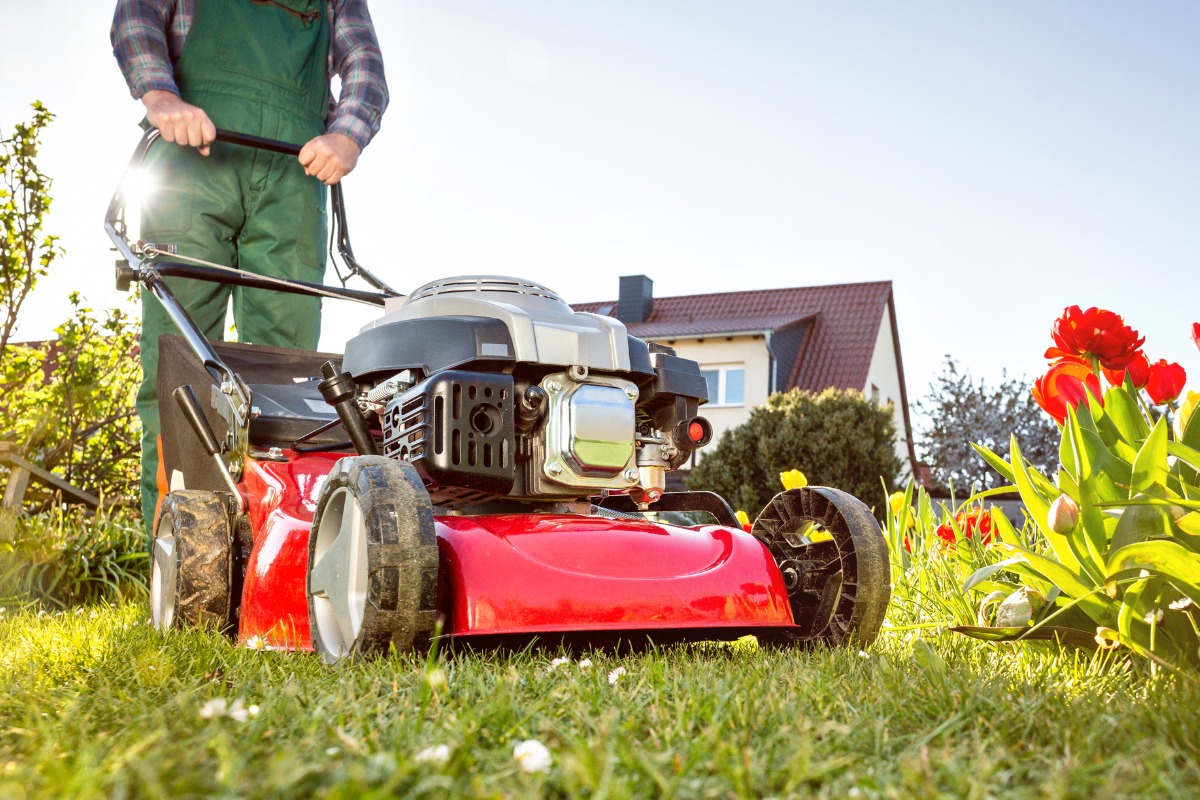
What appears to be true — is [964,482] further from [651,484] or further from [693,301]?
[651,484]

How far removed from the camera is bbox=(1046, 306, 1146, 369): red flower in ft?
7.60

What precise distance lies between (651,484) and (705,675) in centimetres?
67

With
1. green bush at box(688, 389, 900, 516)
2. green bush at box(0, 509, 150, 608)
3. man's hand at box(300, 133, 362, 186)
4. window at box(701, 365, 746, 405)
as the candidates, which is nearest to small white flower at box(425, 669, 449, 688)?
man's hand at box(300, 133, 362, 186)

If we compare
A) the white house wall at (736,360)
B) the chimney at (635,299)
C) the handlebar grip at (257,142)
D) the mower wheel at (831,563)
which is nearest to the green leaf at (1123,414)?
the mower wheel at (831,563)

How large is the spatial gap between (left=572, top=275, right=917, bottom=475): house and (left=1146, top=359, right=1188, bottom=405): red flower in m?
15.6

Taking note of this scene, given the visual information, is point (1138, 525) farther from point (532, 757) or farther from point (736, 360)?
point (736, 360)

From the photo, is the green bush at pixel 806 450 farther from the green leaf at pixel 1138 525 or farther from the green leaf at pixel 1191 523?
the green leaf at pixel 1191 523

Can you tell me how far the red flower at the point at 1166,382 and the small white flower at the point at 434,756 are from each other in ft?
6.47

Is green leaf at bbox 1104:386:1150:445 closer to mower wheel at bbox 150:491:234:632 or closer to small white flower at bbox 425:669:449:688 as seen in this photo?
small white flower at bbox 425:669:449:688

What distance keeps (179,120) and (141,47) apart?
34cm

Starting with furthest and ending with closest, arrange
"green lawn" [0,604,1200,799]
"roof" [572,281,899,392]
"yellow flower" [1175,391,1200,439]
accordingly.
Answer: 1. "roof" [572,281,899,392]
2. "yellow flower" [1175,391,1200,439]
3. "green lawn" [0,604,1200,799]

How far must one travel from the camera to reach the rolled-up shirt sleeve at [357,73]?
365 centimetres

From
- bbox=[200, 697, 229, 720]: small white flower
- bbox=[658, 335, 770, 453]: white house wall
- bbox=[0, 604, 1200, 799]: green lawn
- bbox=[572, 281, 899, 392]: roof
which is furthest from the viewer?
bbox=[572, 281, 899, 392]: roof

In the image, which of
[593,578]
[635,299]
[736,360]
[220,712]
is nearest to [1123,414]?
[593,578]
